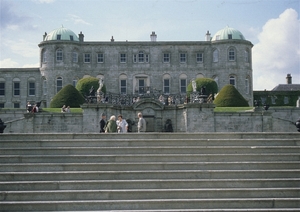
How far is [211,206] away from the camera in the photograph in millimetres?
14023

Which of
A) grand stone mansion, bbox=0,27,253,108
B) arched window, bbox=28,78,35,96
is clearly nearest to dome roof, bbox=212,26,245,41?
grand stone mansion, bbox=0,27,253,108

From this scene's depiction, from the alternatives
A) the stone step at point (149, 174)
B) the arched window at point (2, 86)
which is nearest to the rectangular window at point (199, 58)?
the arched window at point (2, 86)

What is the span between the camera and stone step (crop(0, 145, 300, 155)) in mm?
16359

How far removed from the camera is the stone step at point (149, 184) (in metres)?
14.6

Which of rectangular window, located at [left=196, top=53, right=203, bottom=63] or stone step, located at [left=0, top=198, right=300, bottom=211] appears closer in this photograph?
stone step, located at [left=0, top=198, right=300, bottom=211]

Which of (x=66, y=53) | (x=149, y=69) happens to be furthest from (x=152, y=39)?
(x=66, y=53)

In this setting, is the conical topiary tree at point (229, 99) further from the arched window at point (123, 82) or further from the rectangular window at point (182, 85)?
the arched window at point (123, 82)

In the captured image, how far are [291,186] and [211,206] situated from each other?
8.51 feet

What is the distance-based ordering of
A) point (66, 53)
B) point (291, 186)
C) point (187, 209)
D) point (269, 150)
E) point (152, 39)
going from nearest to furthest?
point (187, 209), point (291, 186), point (269, 150), point (66, 53), point (152, 39)

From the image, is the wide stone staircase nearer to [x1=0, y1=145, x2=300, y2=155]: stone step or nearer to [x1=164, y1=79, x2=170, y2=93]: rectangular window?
[x1=0, y1=145, x2=300, y2=155]: stone step

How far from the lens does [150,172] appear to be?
15.2 m

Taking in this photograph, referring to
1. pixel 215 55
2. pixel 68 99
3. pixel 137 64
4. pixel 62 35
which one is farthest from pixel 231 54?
pixel 68 99

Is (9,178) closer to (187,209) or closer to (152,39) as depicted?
(187,209)

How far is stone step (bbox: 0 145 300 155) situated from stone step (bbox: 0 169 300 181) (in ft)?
4.48
